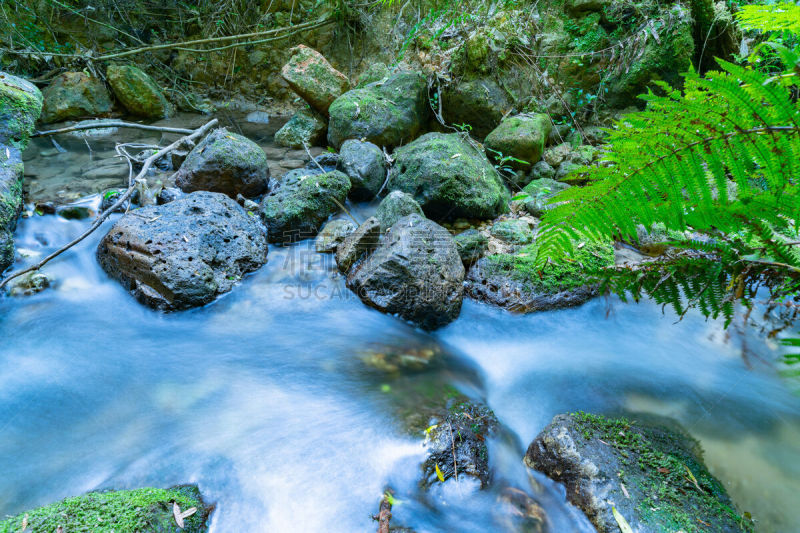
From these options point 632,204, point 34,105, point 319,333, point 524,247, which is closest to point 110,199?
point 34,105

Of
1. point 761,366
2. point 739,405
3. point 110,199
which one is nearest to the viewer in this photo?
point 739,405

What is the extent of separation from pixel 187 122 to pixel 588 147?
Answer: 739 cm

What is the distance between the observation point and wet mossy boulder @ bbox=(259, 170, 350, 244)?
4.30 meters

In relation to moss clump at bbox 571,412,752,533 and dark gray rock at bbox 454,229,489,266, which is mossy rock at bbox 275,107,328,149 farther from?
moss clump at bbox 571,412,752,533

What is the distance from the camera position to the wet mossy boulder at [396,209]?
4.04 metres

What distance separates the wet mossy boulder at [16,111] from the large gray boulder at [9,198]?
0.44 ft

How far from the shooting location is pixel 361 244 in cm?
379

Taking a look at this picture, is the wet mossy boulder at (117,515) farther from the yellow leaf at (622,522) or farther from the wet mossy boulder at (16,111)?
the wet mossy boulder at (16,111)

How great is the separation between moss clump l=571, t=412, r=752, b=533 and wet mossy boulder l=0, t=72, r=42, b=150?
5697mm

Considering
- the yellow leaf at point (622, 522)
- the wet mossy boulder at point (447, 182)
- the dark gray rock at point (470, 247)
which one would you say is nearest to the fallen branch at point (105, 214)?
the wet mossy boulder at point (447, 182)

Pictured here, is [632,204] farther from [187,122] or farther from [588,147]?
[187,122]

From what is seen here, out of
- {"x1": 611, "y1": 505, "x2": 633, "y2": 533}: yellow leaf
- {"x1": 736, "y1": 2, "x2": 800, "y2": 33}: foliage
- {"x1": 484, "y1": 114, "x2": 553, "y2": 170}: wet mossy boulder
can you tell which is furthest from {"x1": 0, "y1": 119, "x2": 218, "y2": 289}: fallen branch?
{"x1": 736, "y1": 2, "x2": 800, "y2": 33}: foliage

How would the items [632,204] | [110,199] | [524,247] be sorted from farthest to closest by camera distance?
1. [110,199]
2. [524,247]
3. [632,204]

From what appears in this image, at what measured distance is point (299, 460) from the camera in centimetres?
225
